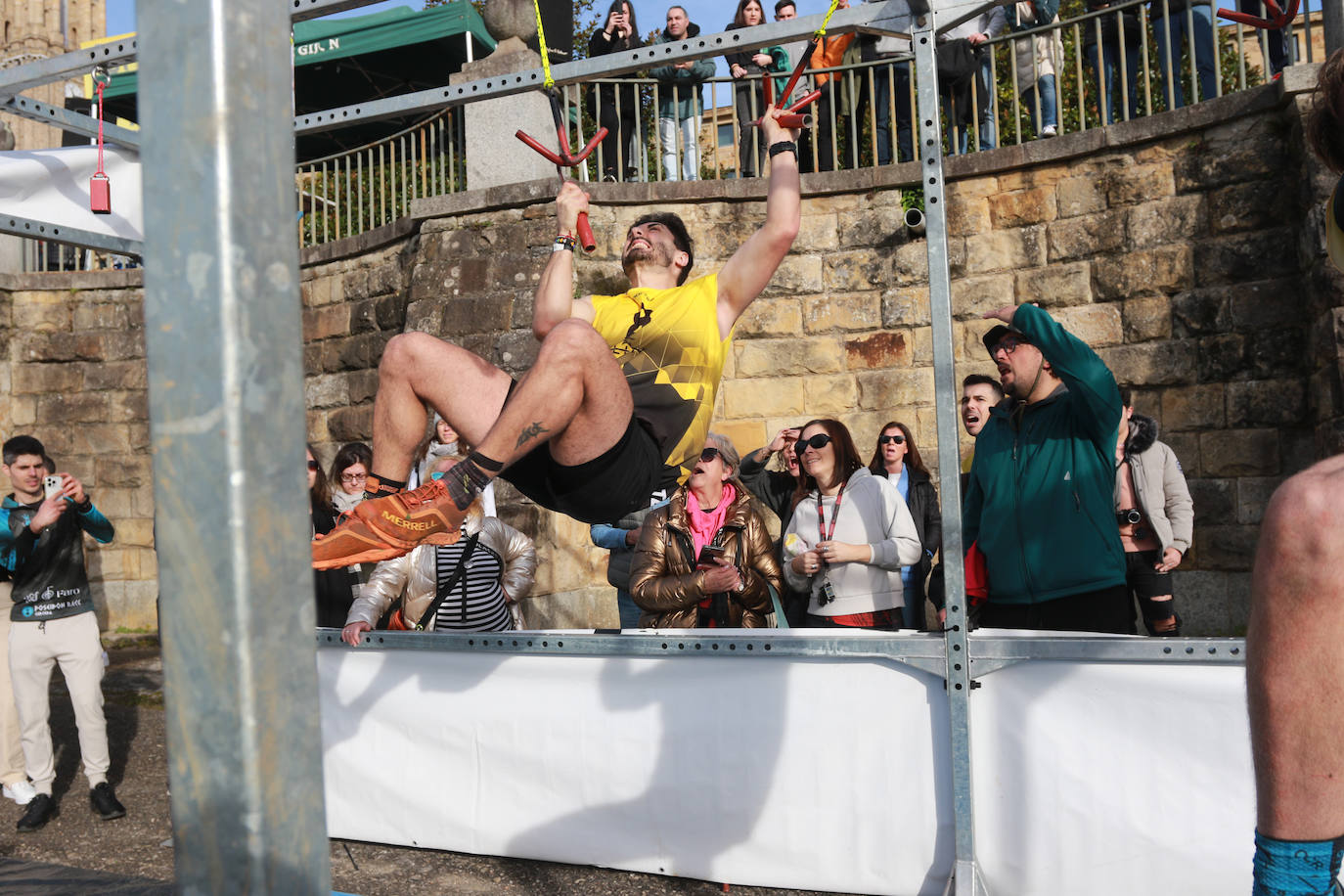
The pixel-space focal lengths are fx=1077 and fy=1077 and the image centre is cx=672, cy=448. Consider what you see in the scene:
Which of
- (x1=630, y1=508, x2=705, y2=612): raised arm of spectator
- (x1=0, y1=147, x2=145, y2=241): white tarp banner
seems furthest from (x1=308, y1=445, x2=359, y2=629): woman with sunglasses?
(x1=630, y1=508, x2=705, y2=612): raised arm of spectator

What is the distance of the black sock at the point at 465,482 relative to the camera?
2.64m

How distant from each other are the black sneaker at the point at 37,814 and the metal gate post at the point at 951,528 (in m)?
3.75

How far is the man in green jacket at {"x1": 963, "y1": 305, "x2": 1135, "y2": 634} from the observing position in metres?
3.37

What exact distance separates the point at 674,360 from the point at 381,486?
2.99 ft

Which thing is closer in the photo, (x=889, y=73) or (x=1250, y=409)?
(x=1250, y=409)

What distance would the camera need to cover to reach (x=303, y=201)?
10938 mm

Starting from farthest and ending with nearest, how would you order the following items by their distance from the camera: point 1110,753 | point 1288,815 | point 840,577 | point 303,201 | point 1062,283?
point 303,201 → point 1062,283 → point 840,577 → point 1110,753 → point 1288,815

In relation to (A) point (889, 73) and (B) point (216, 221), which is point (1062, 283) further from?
(B) point (216, 221)

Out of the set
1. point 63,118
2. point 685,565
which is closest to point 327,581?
point 685,565

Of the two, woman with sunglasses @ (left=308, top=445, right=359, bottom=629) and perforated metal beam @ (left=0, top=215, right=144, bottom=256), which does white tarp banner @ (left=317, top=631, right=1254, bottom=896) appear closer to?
woman with sunglasses @ (left=308, top=445, right=359, bottom=629)

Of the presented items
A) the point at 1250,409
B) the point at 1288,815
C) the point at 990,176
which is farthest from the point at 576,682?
the point at 990,176

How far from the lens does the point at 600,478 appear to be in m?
2.89

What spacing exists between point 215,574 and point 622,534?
14.7 ft

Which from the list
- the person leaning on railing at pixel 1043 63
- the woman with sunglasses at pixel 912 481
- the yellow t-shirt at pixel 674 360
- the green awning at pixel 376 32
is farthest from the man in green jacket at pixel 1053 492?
the green awning at pixel 376 32
